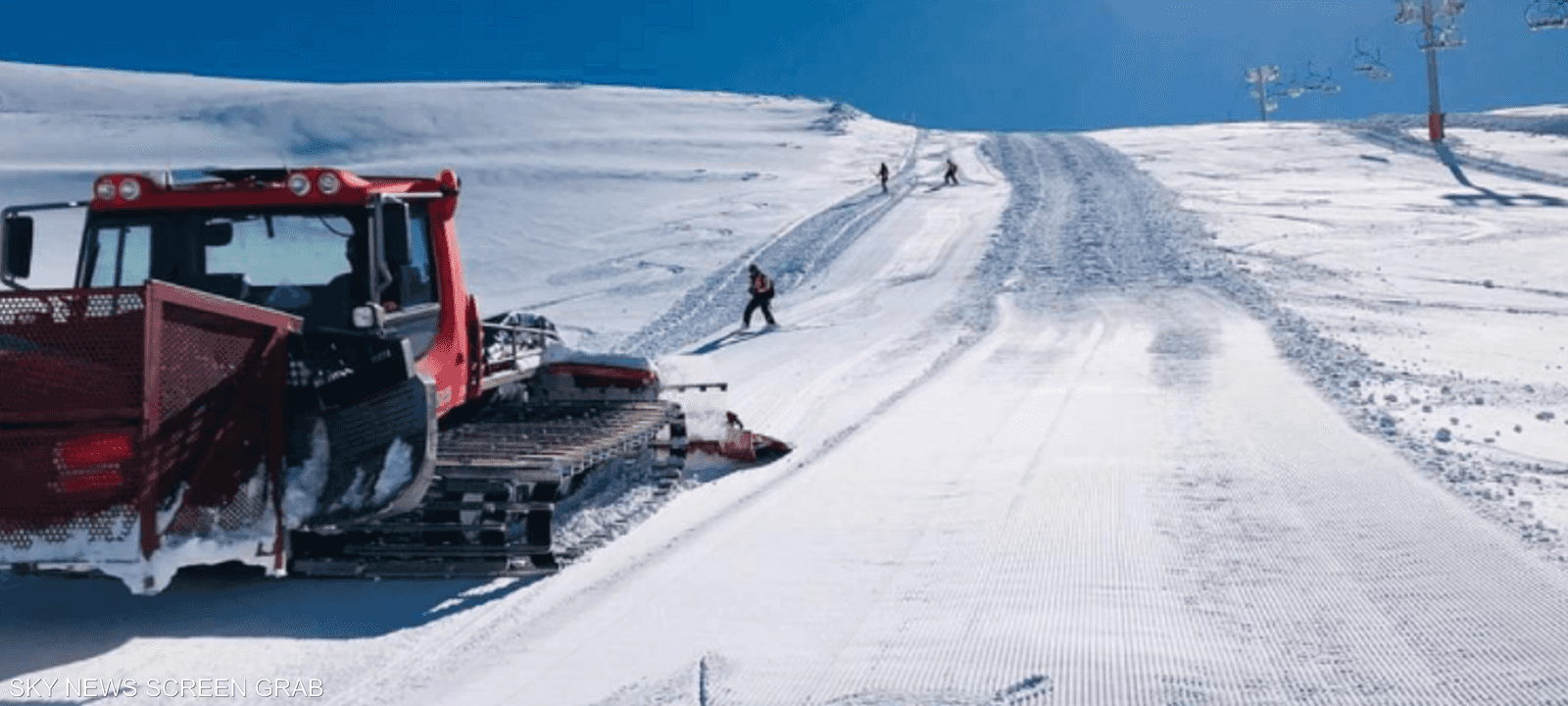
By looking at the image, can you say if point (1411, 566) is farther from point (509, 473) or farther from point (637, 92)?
point (637, 92)

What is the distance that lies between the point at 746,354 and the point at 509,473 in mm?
13668

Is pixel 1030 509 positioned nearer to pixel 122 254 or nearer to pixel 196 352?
pixel 196 352

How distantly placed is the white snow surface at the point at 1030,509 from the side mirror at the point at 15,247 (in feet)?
5.15

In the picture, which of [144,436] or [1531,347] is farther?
[1531,347]

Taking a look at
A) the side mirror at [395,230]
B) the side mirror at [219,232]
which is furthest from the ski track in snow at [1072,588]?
the side mirror at [219,232]

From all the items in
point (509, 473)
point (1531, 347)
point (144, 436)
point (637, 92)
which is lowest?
point (1531, 347)

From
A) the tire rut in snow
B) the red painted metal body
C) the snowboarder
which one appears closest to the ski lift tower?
the tire rut in snow

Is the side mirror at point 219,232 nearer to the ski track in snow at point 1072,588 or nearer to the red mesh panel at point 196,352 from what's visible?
the red mesh panel at point 196,352

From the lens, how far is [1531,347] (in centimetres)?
1742

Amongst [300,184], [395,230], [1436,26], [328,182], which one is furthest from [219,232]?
[1436,26]

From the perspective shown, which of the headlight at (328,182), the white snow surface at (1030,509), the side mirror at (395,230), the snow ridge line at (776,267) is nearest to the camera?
the white snow surface at (1030,509)

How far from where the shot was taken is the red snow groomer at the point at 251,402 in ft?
19.6

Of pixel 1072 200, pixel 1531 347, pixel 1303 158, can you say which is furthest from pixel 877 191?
pixel 1531 347

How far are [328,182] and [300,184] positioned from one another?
20 centimetres
